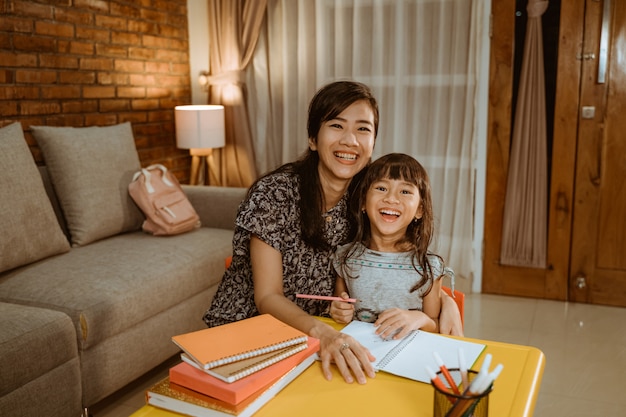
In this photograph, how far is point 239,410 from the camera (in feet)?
3.39

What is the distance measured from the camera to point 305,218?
5.40 ft

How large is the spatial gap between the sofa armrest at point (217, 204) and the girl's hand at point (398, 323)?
6.18 ft

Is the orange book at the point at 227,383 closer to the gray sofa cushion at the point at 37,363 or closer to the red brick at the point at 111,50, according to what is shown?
the gray sofa cushion at the point at 37,363

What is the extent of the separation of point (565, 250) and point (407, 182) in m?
2.14

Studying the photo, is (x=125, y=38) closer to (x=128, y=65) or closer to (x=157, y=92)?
(x=128, y=65)

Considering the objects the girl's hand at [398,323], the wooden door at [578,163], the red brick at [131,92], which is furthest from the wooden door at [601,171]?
the red brick at [131,92]

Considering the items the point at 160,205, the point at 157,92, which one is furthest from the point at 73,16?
the point at 160,205

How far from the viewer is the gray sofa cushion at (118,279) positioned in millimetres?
2119

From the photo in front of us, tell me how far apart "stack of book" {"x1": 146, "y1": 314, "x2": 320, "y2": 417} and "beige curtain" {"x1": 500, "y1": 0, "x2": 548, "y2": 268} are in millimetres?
2463

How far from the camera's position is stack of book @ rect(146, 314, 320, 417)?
1.05 m

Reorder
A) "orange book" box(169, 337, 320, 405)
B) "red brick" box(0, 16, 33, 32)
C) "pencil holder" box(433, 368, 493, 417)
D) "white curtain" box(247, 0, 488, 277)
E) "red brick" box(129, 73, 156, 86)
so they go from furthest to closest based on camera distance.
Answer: "red brick" box(129, 73, 156, 86)
"white curtain" box(247, 0, 488, 277)
"red brick" box(0, 16, 33, 32)
"orange book" box(169, 337, 320, 405)
"pencil holder" box(433, 368, 493, 417)

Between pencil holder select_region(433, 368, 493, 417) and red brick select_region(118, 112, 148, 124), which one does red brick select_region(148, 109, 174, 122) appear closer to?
red brick select_region(118, 112, 148, 124)

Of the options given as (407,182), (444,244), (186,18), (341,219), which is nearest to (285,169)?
(341,219)

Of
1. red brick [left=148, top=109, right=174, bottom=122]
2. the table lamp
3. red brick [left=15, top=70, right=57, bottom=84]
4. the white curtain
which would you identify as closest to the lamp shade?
the table lamp
